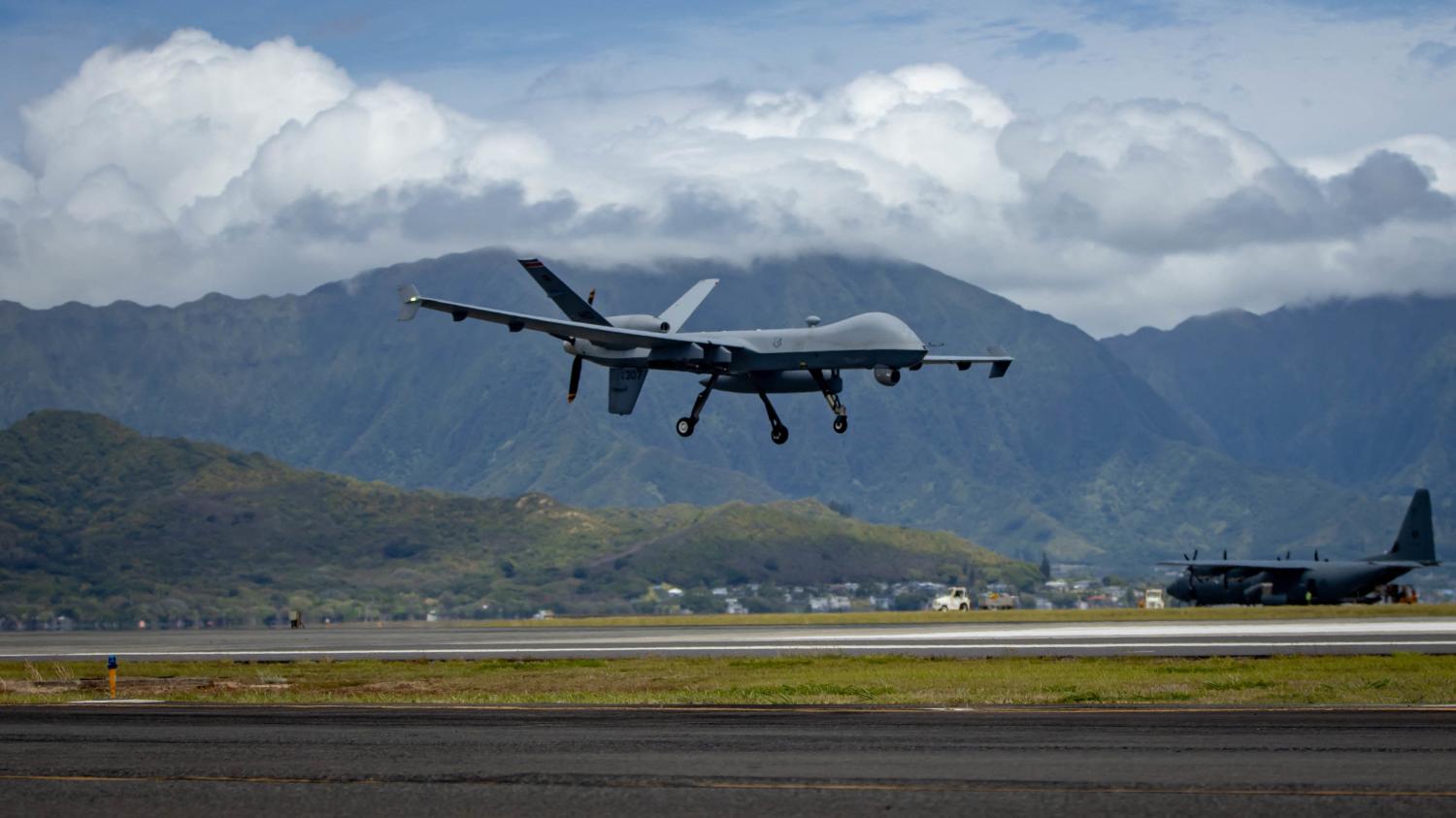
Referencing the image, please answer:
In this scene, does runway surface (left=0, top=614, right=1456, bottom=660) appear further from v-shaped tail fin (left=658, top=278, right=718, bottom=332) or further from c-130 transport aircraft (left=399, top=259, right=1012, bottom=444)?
v-shaped tail fin (left=658, top=278, right=718, bottom=332)

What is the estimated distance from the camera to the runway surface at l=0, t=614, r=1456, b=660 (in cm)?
5478

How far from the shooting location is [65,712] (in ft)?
116

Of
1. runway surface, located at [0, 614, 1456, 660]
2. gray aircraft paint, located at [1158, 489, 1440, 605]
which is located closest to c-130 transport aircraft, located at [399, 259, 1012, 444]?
runway surface, located at [0, 614, 1456, 660]

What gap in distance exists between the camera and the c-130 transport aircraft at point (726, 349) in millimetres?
60344

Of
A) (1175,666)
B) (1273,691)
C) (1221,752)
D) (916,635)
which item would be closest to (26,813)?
(1221,752)

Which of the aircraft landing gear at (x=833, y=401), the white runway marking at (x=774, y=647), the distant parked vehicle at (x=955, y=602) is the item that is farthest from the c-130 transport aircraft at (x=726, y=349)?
the distant parked vehicle at (x=955, y=602)

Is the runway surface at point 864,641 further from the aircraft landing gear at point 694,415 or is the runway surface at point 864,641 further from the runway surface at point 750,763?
the runway surface at point 750,763

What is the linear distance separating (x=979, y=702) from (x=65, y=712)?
17716 millimetres

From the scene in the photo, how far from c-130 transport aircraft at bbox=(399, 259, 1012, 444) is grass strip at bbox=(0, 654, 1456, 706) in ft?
36.6

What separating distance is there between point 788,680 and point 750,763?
71.2ft

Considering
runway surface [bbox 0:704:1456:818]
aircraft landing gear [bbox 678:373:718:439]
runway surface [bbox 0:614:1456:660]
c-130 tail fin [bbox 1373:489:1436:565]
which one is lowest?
runway surface [bbox 0:614:1456:660]

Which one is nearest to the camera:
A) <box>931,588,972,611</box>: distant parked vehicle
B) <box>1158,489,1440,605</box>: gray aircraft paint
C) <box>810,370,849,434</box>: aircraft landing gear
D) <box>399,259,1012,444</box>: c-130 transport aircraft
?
<box>399,259,1012,444</box>: c-130 transport aircraft

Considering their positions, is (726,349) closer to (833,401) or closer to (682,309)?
(833,401)

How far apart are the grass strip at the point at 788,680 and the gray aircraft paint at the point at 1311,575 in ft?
201
